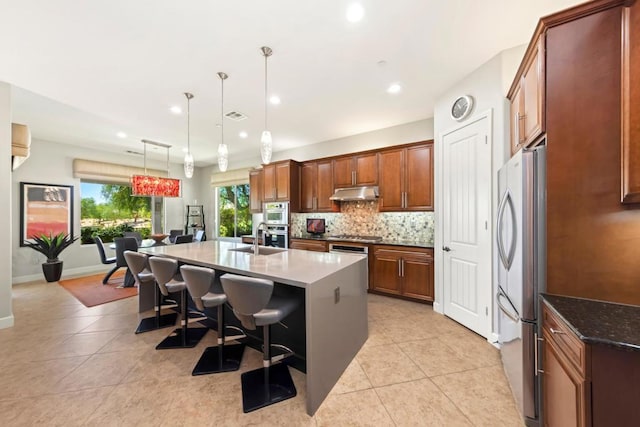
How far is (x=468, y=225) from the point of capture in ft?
9.14

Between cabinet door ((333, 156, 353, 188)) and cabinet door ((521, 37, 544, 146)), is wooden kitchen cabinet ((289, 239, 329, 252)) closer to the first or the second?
cabinet door ((333, 156, 353, 188))

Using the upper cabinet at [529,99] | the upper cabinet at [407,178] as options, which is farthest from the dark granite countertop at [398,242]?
the upper cabinet at [529,99]

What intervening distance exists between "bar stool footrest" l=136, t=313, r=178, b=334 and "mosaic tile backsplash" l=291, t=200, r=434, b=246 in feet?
8.74

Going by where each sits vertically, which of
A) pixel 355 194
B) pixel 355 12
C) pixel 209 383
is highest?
pixel 355 12

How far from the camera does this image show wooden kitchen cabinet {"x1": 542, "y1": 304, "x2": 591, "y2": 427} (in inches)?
39.0

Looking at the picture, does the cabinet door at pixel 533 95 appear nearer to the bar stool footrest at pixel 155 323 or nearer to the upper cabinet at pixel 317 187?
the upper cabinet at pixel 317 187

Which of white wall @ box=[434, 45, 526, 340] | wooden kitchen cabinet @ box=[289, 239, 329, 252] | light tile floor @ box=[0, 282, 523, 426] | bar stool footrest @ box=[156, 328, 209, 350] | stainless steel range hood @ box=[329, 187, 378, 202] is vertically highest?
white wall @ box=[434, 45, 526, 340]

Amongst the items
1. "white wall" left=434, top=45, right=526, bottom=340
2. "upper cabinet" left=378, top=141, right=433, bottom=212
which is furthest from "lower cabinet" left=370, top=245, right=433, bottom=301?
"white wall" left=434, top=45, right=526, bottom=340

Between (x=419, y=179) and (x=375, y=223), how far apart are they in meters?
1.17

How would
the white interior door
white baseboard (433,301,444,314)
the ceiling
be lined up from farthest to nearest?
white baseboard (433,301,444,314), the white interior door, the ceiling

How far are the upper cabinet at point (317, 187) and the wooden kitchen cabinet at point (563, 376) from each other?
3.62m

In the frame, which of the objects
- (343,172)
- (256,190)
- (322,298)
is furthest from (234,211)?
(322,298)

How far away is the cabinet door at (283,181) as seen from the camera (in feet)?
16.6

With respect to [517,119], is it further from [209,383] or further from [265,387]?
[209,383]
